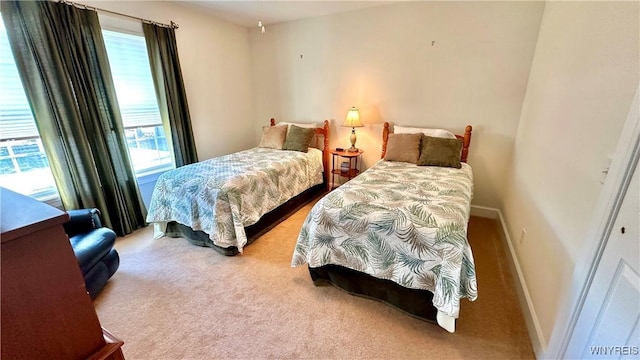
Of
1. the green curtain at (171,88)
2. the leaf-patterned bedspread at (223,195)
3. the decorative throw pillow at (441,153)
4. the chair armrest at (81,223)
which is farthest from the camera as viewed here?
the green curtain at (171,88)

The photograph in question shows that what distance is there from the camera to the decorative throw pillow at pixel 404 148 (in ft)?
9.78

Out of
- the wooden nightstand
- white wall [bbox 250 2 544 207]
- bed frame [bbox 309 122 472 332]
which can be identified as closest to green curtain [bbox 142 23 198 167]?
white wall [bbox 250 2 544 207]

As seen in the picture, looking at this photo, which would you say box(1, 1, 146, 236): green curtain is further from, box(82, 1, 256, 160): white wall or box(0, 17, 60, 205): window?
box(82, 1, 256, 160): white wall

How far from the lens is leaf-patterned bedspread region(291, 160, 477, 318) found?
1.50 m

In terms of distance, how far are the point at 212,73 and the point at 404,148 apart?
2.88 meters

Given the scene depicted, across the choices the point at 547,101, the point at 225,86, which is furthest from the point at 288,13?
the point at 547,101

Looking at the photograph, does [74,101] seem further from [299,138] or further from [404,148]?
[404,148]

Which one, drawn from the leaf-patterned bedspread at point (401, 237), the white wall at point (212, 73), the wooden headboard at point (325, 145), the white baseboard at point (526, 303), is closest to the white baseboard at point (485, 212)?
the white baseboard at point (526, 303)

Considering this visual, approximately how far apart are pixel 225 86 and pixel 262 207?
228cm

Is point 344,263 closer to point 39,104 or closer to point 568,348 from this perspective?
point 568,348

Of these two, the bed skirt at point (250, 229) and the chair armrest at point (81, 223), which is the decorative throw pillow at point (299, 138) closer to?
the bed skirt at point (250, 229)

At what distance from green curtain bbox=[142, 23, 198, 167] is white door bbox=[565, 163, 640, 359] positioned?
3.79 meters

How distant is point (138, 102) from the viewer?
9.67ft

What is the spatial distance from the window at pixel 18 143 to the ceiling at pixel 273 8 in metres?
1.86
